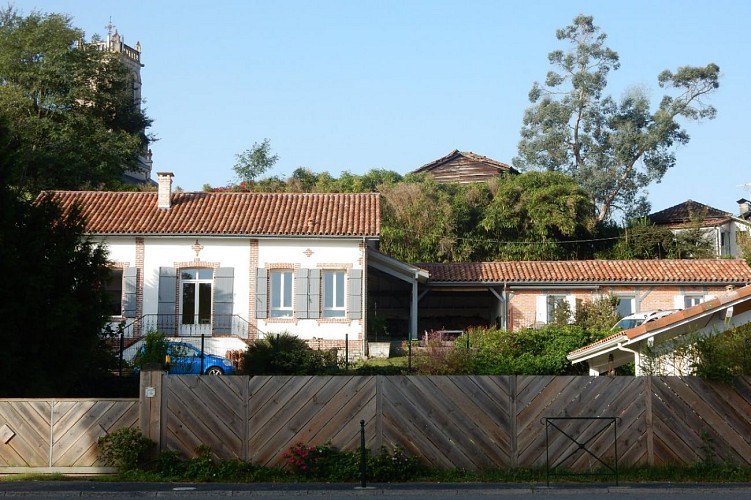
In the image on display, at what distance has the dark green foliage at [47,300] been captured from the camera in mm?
15898

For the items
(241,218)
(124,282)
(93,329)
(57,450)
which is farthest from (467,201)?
(57,450)

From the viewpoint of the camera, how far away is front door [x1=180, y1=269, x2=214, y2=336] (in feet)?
97.5

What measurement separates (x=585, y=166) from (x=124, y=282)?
25796 millimetres

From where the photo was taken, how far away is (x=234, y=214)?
31.3 meters

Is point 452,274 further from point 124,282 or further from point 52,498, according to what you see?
point 52,498

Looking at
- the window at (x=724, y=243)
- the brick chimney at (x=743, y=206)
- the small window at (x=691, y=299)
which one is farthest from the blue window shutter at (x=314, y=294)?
the brick chimney at (x=743, y=206)

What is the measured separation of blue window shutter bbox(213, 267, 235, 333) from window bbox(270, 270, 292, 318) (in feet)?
4.32

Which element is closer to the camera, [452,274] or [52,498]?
[52,498]

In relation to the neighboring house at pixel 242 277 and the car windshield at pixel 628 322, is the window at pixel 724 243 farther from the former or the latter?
the neighboring house at pixel 242 277

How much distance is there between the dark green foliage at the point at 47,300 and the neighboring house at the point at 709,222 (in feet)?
102

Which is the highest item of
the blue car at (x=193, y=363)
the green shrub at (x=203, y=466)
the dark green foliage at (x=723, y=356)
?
the dark green foliage at (x=723, y=356)

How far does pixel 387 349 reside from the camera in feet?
95.6

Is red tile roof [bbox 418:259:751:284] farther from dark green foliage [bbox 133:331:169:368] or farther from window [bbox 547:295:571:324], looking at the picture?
dark green foliage [bbox 133:331:169:368]

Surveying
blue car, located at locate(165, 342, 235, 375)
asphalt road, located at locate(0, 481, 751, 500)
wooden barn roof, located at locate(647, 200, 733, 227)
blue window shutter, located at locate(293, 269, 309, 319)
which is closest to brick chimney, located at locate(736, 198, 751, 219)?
wooden barn roof, located at locate(647, 200, 733, 227)
